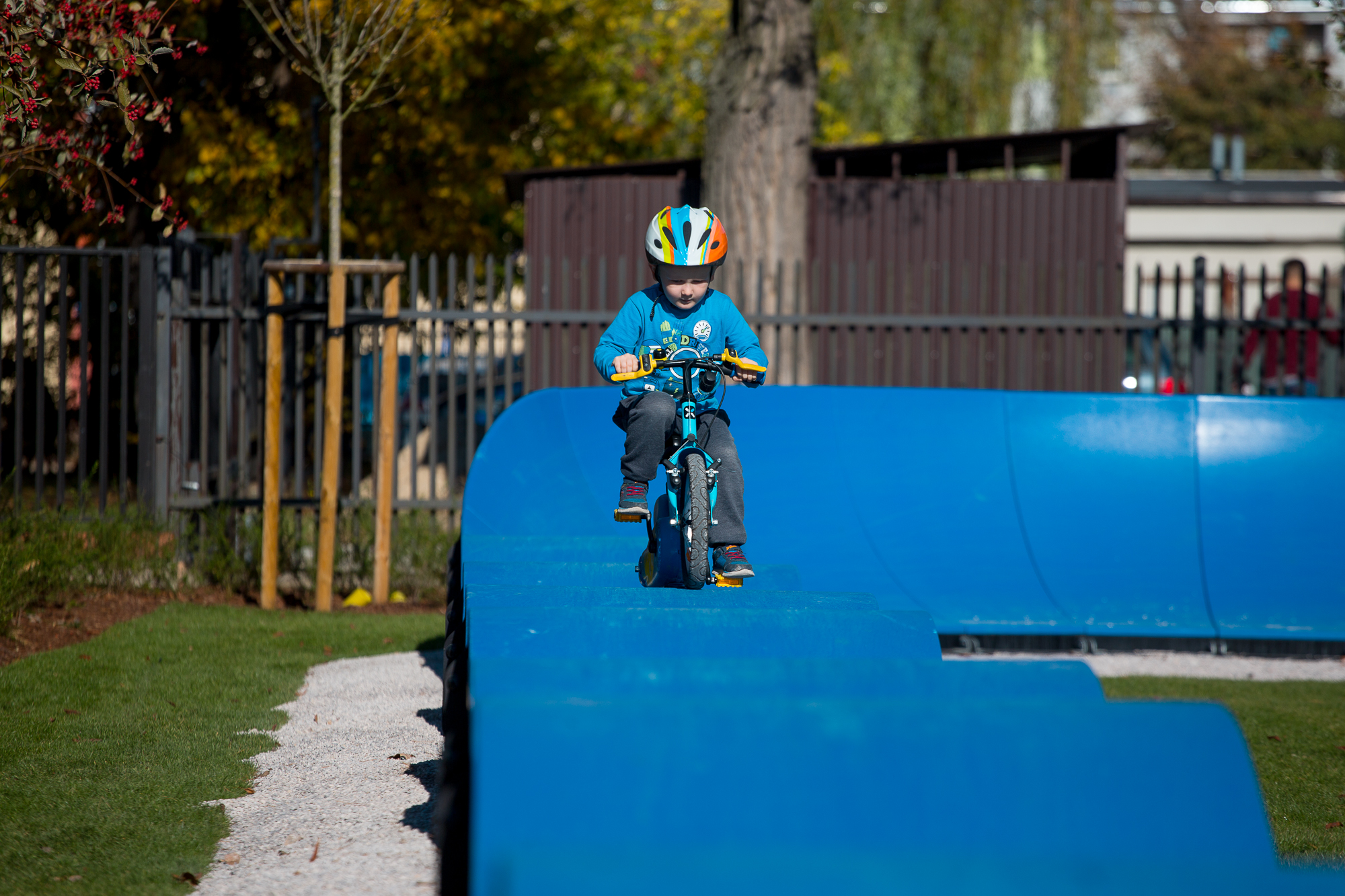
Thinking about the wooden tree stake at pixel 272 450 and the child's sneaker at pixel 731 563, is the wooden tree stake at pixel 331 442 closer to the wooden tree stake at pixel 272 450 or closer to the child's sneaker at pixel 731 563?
the wooden tree stake at pixel 272 450

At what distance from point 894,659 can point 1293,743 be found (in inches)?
129

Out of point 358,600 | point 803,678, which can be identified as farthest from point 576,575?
point 358,600

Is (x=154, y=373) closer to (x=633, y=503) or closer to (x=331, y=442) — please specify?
(x=331, y=442)

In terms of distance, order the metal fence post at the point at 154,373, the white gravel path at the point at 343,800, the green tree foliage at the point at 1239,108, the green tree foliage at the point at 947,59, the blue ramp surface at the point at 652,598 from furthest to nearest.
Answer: the green tree foliage at the point at 1239,108
the green tree foliage at the point at 947,59
the metal fence post at the point at 154,373
the blue ramp surface at the point at 652,598
the white gravel path at the point at 343,800

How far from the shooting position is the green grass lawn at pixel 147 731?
3789 mm

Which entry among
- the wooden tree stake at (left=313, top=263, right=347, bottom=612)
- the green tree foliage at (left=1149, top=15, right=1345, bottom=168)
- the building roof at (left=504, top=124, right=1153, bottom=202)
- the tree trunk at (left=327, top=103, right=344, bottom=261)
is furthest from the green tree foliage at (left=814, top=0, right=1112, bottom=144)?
the green tree foliage at (left=1149, top=15, right=1345, bottom=168)

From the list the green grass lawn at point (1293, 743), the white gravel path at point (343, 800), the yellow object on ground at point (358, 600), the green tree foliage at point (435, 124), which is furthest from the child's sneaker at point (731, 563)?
the green tree foliage at point (435, 124)

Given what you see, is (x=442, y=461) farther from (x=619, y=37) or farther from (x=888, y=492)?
(x=619, y=37)

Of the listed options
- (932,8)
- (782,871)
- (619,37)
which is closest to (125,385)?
(782,871)

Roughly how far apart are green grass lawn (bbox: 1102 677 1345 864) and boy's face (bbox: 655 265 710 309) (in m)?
2.72

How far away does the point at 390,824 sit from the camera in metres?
4.11

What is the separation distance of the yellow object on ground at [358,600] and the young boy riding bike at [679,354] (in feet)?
11.8

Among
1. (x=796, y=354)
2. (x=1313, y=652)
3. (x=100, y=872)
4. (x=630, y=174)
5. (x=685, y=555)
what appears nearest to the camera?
(x=100, y=872)

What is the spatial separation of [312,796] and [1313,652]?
21.2 ft
